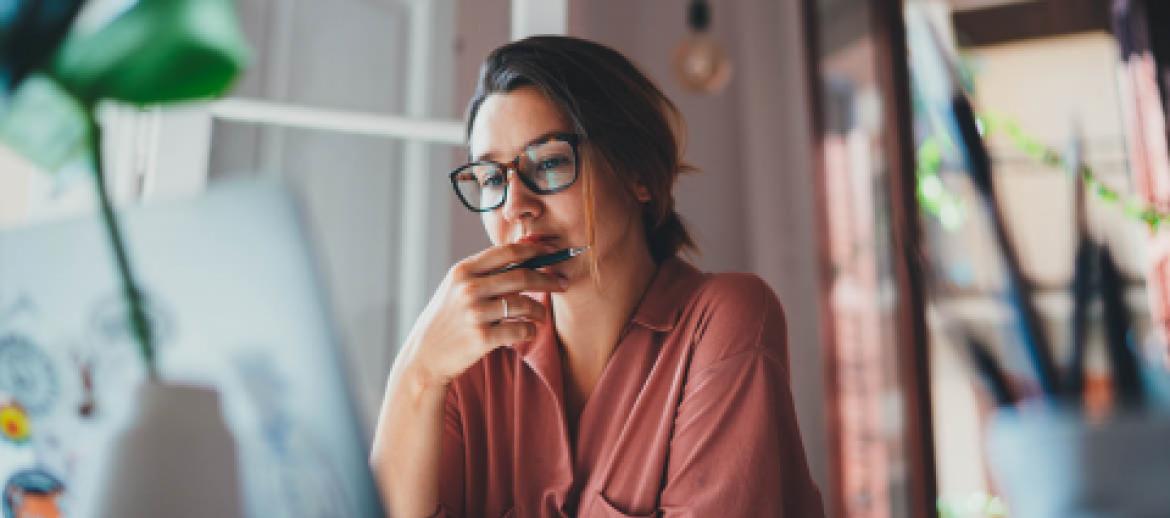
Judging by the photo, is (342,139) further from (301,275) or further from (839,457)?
(839,457)

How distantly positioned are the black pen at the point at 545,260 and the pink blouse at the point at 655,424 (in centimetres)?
15

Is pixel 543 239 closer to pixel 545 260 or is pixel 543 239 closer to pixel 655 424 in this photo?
pixel 545 260

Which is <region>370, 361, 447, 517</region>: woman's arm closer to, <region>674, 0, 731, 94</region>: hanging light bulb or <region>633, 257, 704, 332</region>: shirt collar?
<region>633, 257, 704, 332</region>: shirt collar

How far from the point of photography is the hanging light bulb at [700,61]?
7.22ft

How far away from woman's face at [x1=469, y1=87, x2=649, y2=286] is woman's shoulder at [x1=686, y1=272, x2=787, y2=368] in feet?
0.52

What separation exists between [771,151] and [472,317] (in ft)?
5.59

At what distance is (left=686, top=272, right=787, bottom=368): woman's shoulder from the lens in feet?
3.10

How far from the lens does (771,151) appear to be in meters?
2.40

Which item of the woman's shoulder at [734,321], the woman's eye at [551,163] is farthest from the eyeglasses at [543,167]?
the woman's shoulder at [734,321]

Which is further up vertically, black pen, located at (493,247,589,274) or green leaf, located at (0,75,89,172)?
green leaf, located at (0,75,89,172)

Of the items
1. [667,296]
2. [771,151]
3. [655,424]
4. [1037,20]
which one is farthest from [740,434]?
[1037,20]

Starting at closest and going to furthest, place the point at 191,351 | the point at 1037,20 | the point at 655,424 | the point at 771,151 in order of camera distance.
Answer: the point at 191,351, the point at 655,424, the point at 1037,20, the point at 771,151

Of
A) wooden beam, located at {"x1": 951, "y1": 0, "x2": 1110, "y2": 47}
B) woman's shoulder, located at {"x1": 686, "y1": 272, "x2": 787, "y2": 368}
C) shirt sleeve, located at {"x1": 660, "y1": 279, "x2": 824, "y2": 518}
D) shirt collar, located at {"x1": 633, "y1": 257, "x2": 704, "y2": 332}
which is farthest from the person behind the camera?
wooden beam, located at {"x1": 951, "y1": 0, "x2": 1110, "y2": 47}

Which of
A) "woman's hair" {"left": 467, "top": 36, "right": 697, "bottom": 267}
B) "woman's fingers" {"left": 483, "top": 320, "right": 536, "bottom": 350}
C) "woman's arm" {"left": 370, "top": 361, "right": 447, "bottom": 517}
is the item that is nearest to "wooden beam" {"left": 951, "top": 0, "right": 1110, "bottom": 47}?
"woman's hair" {"left": 467, "top": 36, "right": 697, "bottom": 267}
